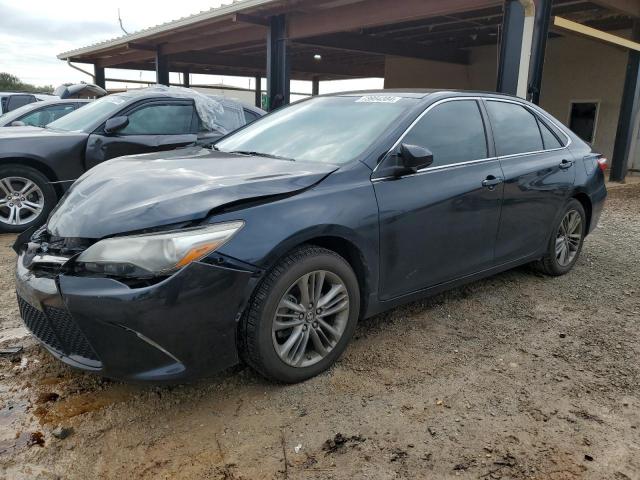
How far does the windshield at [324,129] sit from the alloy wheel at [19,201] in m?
3.07

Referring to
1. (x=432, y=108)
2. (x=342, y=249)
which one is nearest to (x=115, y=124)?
(x=432, y=108)

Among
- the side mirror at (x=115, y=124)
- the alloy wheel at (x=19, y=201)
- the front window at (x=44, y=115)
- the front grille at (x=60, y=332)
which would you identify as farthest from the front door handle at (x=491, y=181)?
the front window at (x=44, y=115)

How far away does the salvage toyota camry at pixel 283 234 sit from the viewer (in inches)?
91.7

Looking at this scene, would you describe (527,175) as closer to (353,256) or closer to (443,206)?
(443,206)

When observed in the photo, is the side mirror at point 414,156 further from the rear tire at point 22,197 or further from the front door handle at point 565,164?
the rear tire at point 22,197

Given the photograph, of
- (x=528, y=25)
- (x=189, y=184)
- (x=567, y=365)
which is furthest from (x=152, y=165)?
(x=528, y=25)

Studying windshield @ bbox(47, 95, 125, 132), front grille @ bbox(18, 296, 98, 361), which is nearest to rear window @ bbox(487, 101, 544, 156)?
front grille @ bbox(18, 296, 98, 361)

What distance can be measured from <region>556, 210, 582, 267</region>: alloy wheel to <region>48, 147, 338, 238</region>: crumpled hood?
8.64 feet

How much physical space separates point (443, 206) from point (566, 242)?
1979mm

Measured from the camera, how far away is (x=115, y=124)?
601 cm

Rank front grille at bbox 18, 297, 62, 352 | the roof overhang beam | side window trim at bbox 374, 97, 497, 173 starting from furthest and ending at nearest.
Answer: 1. the roof overhang beam
2. side window trim at bbox 374, 97, 497, 173
3. front grille at bbox 18, 297, 62, 352

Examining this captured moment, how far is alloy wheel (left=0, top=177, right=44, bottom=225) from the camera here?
5727 mm

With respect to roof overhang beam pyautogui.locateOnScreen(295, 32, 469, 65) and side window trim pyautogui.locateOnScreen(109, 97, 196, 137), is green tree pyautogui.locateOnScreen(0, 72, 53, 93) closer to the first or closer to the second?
roof overhang beam pyautogui.locateOnScreen(295, 32, 469, 65)

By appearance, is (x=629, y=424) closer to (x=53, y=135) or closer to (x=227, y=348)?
(x=227, y=348)
